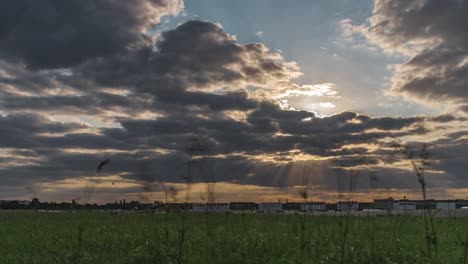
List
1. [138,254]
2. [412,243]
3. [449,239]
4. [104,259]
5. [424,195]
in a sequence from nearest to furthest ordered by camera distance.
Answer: [424,195] < [138,254] < [104,259] < [412,243] < [449,239]

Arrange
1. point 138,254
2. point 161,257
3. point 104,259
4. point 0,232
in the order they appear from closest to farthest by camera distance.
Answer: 1. point 161,257
2. point 138,254
3. point 104,259
4. point 0,232

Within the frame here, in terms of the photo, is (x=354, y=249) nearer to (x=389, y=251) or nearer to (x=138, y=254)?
(x=389, y=251)

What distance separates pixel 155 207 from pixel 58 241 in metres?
7.92

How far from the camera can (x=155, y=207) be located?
31.0ft

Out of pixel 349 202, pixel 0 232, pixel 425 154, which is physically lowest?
pixel 0 232

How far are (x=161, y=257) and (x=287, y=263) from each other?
8.27ft

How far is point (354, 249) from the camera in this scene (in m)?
10.2

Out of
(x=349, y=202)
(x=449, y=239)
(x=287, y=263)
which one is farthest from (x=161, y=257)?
(x=449, y=239)

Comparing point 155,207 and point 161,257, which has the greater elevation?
point 155,207

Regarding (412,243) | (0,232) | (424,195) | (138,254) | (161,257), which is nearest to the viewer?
(424,195)

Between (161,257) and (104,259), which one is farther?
(104,259)

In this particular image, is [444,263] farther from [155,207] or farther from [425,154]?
[155,207]

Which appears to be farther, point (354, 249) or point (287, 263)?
point (354, 249)

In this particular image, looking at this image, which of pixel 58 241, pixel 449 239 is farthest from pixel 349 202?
pixel 58 241
